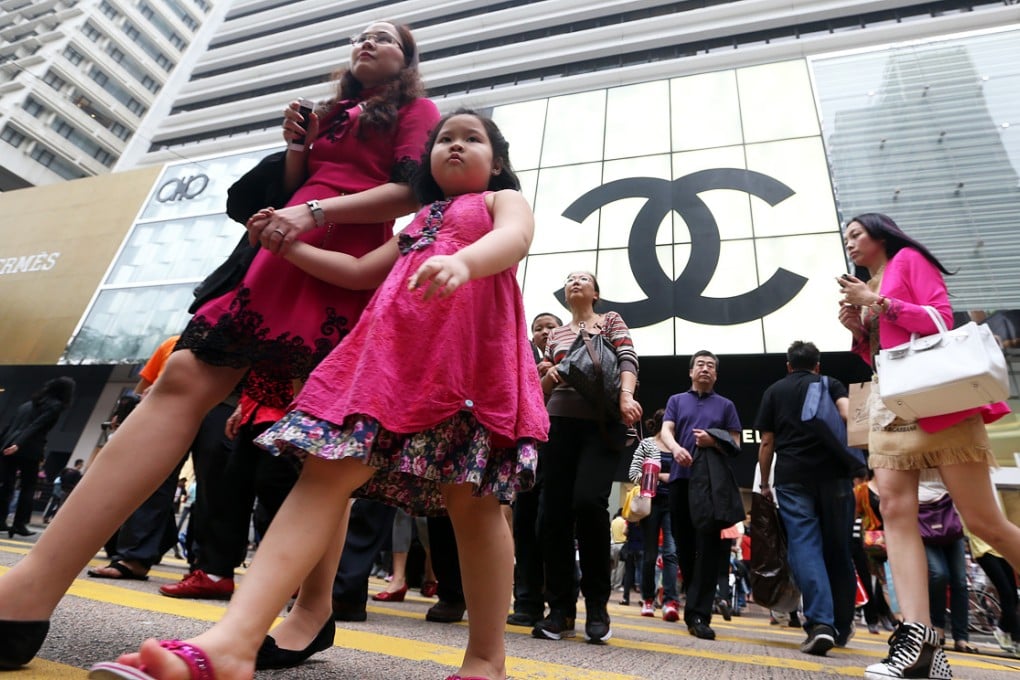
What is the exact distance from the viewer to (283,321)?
4.83 ft

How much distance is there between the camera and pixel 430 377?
123 cm

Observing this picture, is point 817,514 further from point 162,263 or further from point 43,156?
point 43,156

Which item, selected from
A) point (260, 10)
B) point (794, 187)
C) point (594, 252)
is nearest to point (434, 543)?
point (594, 252)

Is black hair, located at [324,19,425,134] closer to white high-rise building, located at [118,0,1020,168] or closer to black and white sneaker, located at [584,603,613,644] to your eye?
black and white sneaker, located at [584,603,613,644]

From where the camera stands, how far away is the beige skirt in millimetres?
2314

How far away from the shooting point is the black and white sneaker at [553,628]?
2.91 metres

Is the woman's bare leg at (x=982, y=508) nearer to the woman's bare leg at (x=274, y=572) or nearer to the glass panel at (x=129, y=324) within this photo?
the woman's bare leg at (x=274, y=572)

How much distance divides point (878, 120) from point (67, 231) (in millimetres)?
24536

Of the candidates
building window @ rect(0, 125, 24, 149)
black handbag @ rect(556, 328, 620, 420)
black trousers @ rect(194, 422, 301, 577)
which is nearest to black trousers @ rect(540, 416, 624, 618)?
black handbag @ rect(556, 328, 620, 420)

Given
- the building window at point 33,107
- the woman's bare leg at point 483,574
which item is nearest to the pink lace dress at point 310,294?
the woman's bare leg at point 483,574

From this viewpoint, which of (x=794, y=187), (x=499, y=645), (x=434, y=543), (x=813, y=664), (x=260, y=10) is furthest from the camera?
(x=260, y=10)

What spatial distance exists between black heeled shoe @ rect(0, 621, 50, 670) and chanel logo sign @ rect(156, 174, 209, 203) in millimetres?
20844

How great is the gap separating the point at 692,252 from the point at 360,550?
37.3ft

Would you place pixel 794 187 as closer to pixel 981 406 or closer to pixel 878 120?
pixel 878 120
